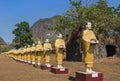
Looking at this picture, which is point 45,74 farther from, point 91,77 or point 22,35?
point 22,35

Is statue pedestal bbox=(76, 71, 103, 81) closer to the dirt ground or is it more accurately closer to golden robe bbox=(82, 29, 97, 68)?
golden robe bbox=(82, 29, 97, 68)

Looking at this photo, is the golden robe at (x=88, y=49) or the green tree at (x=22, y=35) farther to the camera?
the green tree at (x=22, y=35)

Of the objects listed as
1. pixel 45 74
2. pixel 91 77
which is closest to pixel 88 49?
pixel 91 77

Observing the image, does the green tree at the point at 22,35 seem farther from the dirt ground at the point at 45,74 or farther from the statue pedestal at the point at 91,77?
the statue pedestal at the point at 91,77

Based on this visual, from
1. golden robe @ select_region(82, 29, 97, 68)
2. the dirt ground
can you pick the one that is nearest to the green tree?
the dirt ground

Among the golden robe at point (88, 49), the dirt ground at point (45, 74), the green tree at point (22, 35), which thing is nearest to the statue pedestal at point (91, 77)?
the golden robe at point (88, 49)

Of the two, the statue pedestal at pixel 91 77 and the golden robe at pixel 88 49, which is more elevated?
the golden robe at pixel 88 49

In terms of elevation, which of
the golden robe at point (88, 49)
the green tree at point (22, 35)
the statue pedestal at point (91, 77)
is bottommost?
A: the statue pedestal at point (91, 77)

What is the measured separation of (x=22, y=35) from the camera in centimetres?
7981

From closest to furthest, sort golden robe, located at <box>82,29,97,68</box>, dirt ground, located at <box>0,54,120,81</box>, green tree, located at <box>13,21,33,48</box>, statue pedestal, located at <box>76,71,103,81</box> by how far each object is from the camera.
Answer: statue pedestal, located at <box>76,71,103,81</box> → golden robe, located at <box>82,29,97,68</box> → dirt ground, located at <box>0,54,120,81</box> → green tree, located at <box>13,21,33,48</box>

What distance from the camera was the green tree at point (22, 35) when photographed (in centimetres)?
7962

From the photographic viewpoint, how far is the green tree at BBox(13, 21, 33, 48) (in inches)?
3135

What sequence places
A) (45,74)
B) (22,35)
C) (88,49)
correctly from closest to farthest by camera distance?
(88,49)
(45,74)
(22,35)

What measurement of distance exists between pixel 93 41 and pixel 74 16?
17746 mm
